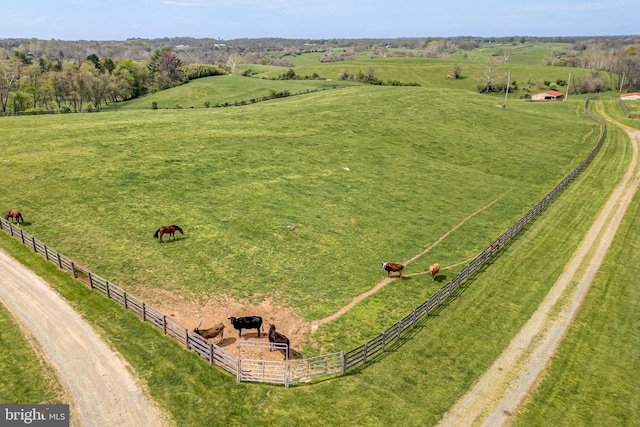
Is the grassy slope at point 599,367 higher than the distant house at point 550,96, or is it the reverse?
the distant house at point 550,96

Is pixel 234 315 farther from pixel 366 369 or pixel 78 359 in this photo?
pixel 366 369

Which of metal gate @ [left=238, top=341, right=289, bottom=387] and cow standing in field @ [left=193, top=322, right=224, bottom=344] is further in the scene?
cow standing in field @ [left=193, top=322, right=224, bottom=344]

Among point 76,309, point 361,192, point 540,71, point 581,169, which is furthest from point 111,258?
point 540,71

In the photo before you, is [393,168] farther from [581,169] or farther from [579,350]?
[579,350]

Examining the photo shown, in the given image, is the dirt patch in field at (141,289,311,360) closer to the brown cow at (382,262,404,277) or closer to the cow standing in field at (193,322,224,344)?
the cow standing in field at (193,322,224,344)

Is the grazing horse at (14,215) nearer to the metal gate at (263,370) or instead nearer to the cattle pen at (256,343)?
the cattle pen at (256,343)

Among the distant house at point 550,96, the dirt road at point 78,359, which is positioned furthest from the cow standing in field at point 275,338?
the distant house at point 550,96

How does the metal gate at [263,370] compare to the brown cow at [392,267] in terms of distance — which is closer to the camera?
the metal gate at [263,370]

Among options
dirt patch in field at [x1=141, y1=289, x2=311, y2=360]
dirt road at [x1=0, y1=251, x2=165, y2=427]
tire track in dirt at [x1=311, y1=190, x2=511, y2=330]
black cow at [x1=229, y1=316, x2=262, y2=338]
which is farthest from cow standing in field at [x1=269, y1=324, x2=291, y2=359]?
dirt road at [x1=0, y1=251, x2=165, y2=427]
